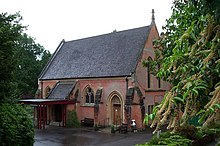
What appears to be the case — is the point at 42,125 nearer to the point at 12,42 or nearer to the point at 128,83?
the point at 128,83

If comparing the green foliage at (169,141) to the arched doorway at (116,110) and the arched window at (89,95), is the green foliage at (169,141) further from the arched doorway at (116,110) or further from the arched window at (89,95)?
the arched window at (89,95)

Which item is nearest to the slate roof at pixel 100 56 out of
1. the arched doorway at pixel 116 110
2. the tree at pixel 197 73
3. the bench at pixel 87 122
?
the arched doorway at pixel 116 110

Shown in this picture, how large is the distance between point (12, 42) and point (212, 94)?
1533 cm

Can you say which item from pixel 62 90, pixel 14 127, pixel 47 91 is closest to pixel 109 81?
pixel 62 90

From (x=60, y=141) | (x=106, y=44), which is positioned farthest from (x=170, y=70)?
(x=106, y=44)

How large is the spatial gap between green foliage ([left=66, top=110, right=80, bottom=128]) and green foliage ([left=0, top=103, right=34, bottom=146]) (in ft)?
50.6

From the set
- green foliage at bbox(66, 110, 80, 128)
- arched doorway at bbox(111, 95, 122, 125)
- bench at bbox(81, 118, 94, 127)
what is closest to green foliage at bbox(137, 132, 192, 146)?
arched doorway at bbox(111, 95, 122, 125)

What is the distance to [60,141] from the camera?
74.1 feet

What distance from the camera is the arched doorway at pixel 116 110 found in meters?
Result: 29.4

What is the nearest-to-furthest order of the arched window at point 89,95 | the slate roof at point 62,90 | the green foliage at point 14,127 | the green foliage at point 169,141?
the green foliage at point 169,141
the green foliage at point 14,127
the arched window at point 89,95
the slate roof at point 62,90

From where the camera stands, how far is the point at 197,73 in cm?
317

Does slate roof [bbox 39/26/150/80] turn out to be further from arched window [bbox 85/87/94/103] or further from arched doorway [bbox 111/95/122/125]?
arched doorway [bbox 111/95/122/125]

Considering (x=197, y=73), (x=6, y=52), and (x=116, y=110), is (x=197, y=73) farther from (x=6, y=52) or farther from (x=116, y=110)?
(x=116, y=110)

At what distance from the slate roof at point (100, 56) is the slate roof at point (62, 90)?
96 centimetres
